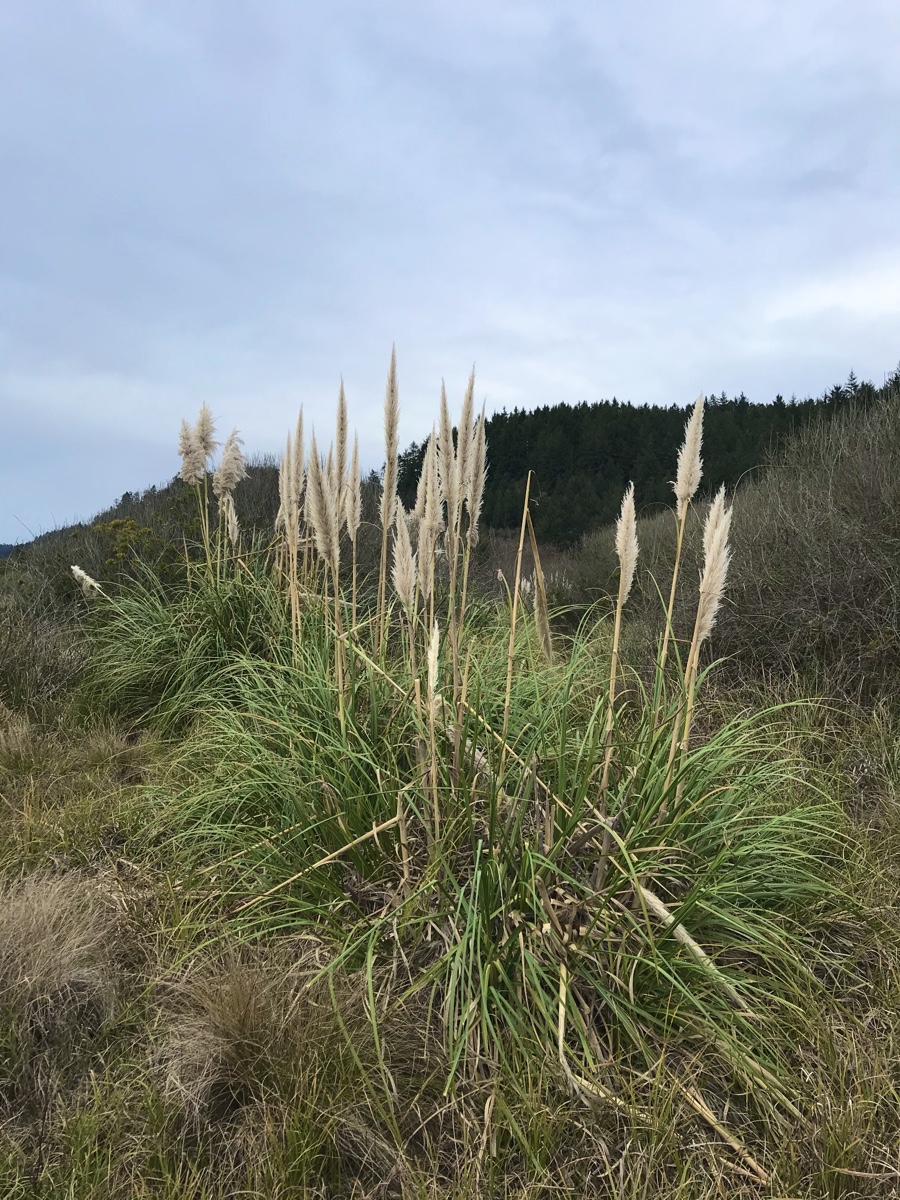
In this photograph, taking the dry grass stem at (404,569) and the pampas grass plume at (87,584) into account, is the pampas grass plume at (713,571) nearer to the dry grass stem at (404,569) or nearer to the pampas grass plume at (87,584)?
the dry grass stem at (404,569)

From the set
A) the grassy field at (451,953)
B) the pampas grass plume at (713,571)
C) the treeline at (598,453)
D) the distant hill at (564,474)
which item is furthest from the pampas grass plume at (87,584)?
the treeline at (598,453)

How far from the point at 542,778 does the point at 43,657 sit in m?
4.75

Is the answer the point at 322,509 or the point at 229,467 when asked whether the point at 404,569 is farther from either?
the point at 229,467

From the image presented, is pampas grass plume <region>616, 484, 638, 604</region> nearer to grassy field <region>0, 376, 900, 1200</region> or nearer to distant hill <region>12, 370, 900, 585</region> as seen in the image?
grassy field <region>0, 376, 900, 1200</region>

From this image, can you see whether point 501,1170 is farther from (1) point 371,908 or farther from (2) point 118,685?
(2) point 118,685

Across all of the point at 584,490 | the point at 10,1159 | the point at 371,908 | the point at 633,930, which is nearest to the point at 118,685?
the point at 371,908

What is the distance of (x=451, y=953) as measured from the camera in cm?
238

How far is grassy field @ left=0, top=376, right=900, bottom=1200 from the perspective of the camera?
2.10 metres

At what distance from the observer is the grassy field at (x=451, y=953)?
2.10 metres

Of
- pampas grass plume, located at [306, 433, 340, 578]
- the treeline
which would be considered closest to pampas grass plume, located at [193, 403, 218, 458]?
pampas grass plume, located at [306, 433, 340, 578]

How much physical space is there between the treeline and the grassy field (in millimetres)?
18359

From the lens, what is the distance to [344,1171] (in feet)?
6.93

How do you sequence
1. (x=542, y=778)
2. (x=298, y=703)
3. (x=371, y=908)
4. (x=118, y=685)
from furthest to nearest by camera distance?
1. (x=118, y=685)
2. (x=298, y=703)
3. (x=542, y=778)
4. (x=371, y=908)

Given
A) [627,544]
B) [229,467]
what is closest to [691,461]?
[627,544]
